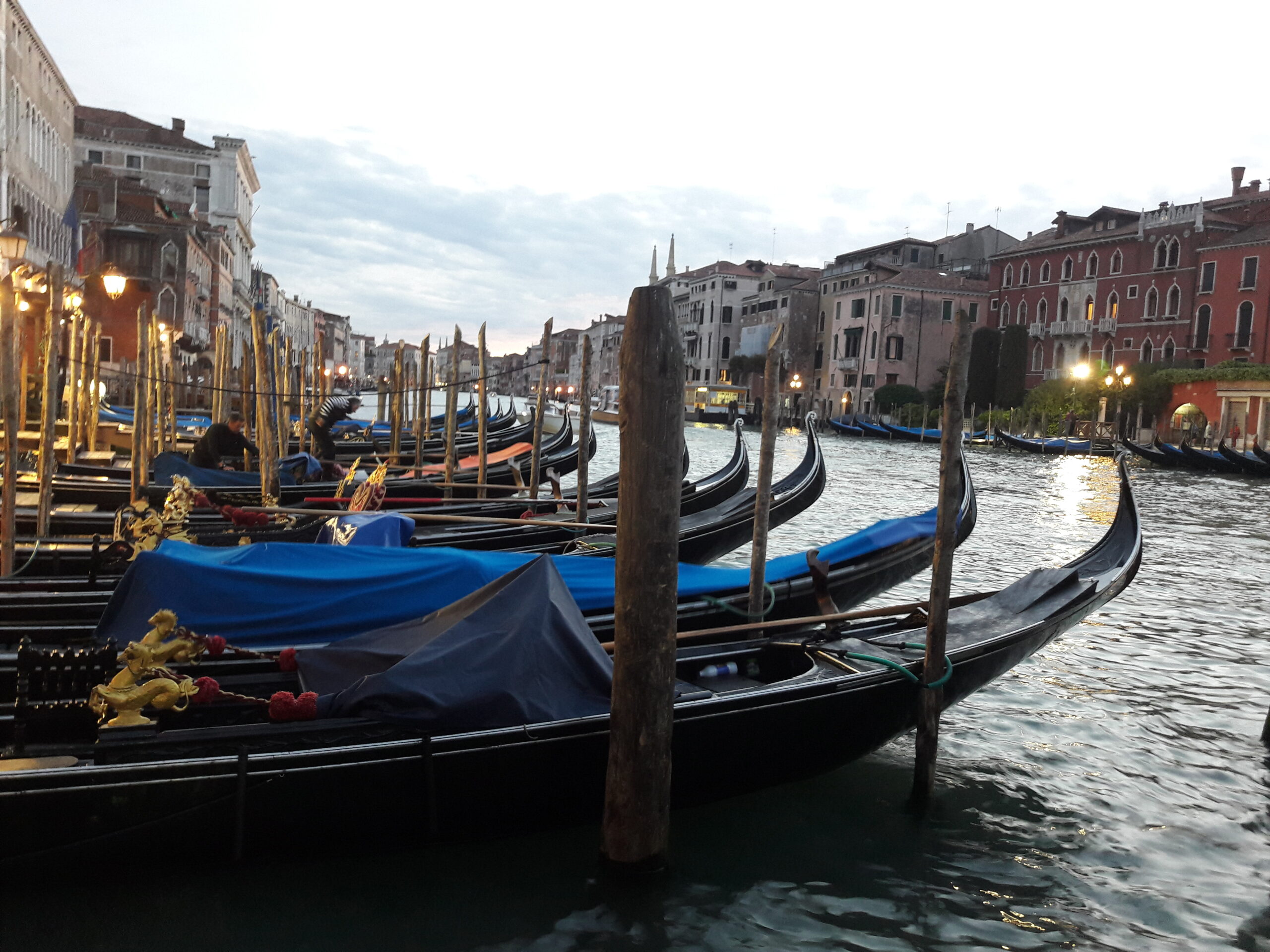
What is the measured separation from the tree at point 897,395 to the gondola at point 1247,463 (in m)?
14.9

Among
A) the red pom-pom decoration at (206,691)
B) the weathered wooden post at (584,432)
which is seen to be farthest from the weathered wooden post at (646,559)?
the weathered wooden post at (584,432)

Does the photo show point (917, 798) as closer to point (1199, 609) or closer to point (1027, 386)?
point (1199, 609)

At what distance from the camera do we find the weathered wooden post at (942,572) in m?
3.33

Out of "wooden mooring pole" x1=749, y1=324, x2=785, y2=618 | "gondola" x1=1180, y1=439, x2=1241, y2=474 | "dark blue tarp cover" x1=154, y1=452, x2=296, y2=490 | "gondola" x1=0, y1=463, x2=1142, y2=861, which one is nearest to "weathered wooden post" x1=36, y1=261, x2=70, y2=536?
"dark blue tarp cover" x1=154, y1=452, x2=296, y2=490

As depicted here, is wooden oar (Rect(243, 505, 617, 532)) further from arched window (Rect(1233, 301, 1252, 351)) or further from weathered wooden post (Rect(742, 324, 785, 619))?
arched window (Rect(1233, 301, 1252, 351))

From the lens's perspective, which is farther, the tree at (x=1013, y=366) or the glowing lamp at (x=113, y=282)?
the tree at (x=1013, y=366)

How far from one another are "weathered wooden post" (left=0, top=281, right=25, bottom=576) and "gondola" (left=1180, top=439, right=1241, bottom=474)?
22378mm

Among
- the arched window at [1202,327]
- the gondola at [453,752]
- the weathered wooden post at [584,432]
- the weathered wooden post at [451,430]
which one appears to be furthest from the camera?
the arched window at [1202,327]

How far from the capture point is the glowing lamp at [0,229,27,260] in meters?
6.44

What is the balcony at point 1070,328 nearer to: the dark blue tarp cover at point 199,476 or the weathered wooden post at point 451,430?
the weathered wooden post at point 451,430

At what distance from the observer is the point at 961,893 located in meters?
3.07

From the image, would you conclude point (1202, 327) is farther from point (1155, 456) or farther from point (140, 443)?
point (140, 443)

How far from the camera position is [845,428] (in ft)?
115

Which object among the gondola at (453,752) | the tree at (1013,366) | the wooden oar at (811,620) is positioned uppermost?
the tree at (1013,366)
